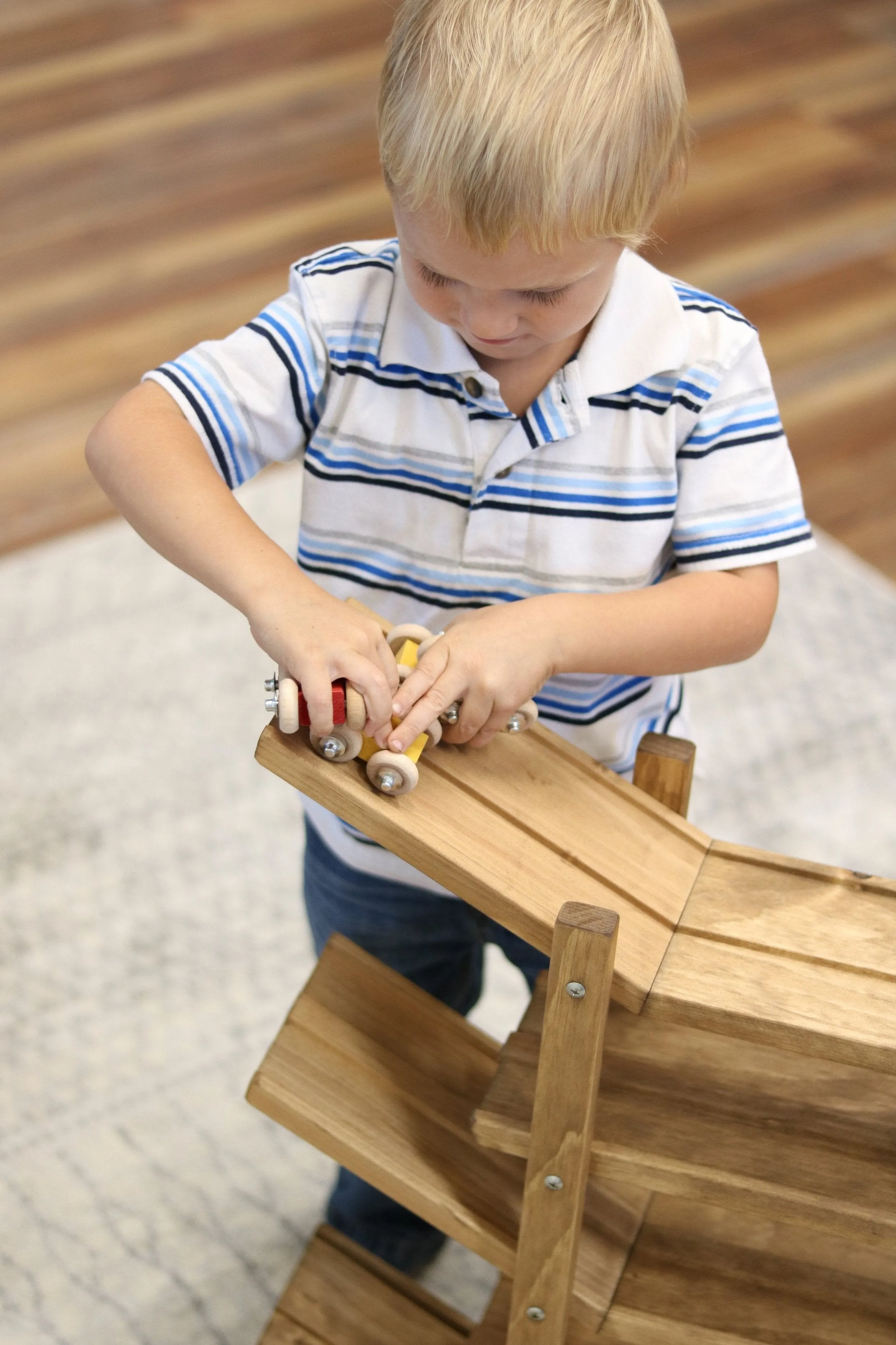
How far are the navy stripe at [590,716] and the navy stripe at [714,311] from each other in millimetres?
248

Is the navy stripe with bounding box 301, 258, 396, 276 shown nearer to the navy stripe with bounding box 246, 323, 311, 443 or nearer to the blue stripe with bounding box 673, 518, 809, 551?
the navy stripe with bounding box 246, 323, 311, 443

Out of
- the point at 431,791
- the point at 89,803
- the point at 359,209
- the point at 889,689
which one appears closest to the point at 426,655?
the point at 431,791

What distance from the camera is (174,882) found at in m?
1.57

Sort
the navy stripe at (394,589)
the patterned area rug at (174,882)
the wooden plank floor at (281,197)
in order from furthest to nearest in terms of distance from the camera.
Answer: the wooden plank floor at (281,197)
the patterned area rug at (174,882)
the navy stripe at (394,589)

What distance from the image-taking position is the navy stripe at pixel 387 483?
836 mm

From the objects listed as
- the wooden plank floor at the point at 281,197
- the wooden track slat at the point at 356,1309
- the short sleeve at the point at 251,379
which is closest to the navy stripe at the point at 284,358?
the short sleeve at the point at 251,379

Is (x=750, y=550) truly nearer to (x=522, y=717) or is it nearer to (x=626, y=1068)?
(x=522, y=717)

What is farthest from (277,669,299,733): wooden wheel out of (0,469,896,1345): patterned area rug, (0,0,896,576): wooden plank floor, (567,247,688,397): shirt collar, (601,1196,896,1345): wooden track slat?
(0,0,896,576): wooden plank floor

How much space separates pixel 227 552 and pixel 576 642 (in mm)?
193

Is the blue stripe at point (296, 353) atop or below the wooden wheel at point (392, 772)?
atop

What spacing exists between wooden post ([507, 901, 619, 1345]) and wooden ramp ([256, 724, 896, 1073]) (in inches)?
1.0

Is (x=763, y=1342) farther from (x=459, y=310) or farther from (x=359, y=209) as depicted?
(x=359, y=209)

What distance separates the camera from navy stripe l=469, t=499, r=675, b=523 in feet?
2.70

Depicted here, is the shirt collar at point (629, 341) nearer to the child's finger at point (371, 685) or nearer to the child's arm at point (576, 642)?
the child's arm at point (576, 642)
